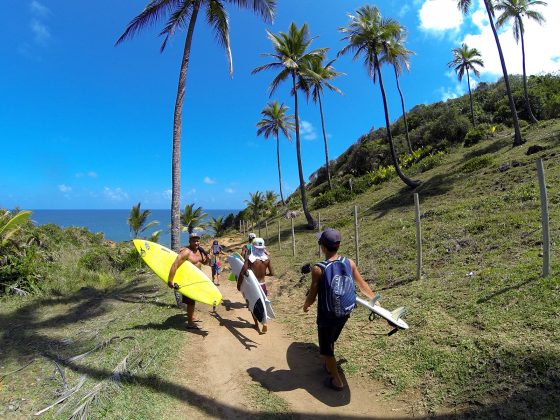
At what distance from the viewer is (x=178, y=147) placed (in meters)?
9.64

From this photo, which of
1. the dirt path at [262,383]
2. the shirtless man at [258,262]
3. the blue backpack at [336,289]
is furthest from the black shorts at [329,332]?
the shirtless man at [258,262]

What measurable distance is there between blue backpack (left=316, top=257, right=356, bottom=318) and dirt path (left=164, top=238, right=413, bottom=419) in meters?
1.11

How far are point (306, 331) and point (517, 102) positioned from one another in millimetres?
30449

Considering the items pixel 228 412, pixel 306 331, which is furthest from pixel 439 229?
pixel 228 412

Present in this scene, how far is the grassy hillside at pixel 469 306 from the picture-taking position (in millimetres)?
3666

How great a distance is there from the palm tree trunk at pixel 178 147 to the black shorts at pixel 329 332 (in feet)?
19.5

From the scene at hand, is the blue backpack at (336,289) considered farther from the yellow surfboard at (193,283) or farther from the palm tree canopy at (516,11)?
the palm tree canopy at (516,11)

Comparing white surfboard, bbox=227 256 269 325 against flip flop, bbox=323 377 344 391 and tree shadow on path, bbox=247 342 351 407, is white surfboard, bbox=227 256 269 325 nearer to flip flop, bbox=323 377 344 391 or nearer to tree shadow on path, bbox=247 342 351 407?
tree shadow on path, bbox=247 342 351 407

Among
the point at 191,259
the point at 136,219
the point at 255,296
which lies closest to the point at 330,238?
the point at 255,296

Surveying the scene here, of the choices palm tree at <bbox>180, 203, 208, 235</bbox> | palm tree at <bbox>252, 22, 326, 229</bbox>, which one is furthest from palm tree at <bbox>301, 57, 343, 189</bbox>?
palm tree at <bbox>180, 203, 208, 235</bbox>

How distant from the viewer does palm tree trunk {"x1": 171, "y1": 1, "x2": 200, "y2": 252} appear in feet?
30.4

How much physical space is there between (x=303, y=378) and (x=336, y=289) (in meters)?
1.64

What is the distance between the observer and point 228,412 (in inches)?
162

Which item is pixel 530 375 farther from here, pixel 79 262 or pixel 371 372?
pixel 79 262
